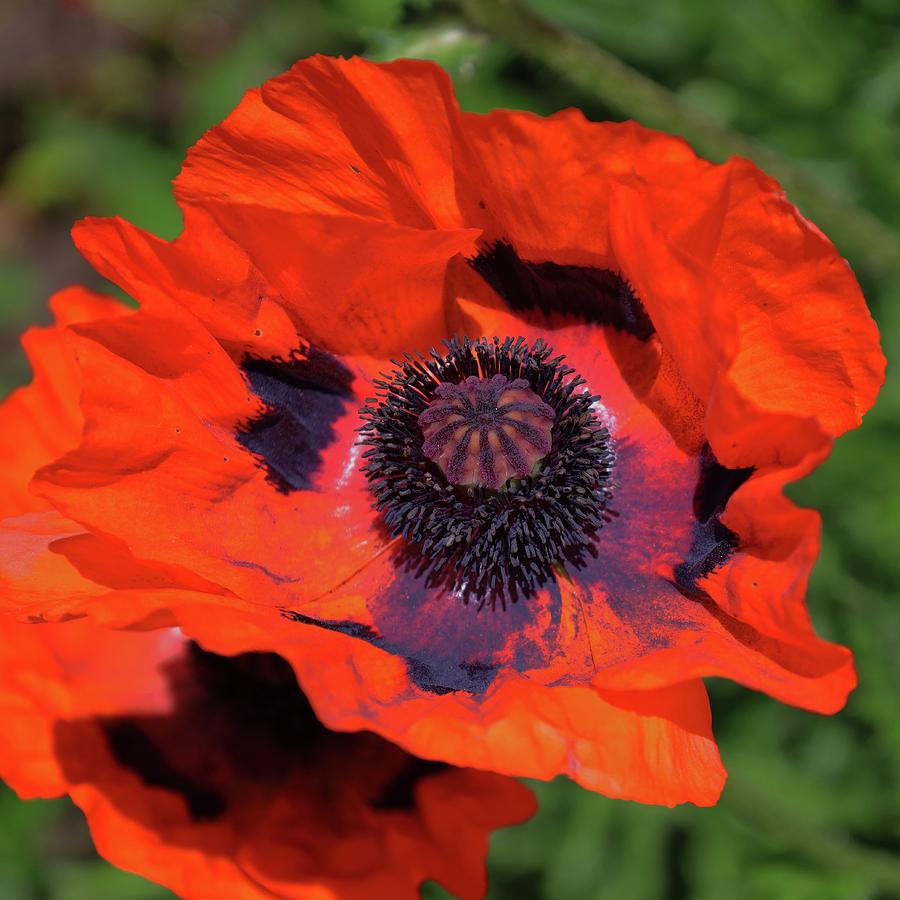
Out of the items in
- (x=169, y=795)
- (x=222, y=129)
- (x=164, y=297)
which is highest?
(x=222, y=129)

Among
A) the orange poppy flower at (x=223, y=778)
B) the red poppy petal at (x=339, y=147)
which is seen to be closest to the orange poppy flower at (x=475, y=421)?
the red poppy petal at (x=339, y=147)

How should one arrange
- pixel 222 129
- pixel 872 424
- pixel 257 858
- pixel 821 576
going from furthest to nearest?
pixel 872 424, pixel 821 576, pixel 257 858, pixel 222 129

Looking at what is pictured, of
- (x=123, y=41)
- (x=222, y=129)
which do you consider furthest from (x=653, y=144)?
(x=123, y=41)

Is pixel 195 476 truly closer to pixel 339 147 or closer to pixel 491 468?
pixel 491 468

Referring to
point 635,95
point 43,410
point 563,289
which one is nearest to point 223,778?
point 43,410

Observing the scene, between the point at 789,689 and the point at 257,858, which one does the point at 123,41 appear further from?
the point at 789,689

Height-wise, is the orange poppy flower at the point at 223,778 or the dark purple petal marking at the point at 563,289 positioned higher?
the dark purple petal marking at the point at 563,289

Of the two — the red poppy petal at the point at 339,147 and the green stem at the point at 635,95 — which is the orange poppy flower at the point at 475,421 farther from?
the green stem at the point at 635,95

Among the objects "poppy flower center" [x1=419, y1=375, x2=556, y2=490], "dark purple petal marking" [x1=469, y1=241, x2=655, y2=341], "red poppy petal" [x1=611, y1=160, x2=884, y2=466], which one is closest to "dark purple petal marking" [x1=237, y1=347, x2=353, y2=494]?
"poppy flower center" [x1=419, y1=375, x2=556, y2=490]

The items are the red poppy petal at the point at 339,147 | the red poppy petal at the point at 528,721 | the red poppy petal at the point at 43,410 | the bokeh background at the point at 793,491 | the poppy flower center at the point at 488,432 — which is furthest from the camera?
the bokeh background at the point at 793,491
